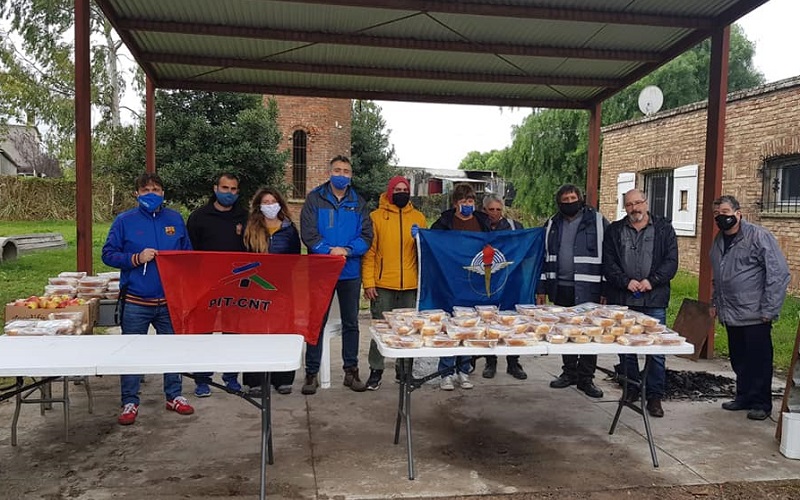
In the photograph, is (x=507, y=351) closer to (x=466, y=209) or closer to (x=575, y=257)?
(x=575, y=257)

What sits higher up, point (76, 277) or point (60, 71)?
point (60, 71)

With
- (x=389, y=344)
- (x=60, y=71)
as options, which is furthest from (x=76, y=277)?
(x=60, y=71)

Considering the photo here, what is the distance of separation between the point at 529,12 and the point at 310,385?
4.16m

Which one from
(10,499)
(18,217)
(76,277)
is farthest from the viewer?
(18,217)

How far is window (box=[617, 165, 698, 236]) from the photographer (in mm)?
13547

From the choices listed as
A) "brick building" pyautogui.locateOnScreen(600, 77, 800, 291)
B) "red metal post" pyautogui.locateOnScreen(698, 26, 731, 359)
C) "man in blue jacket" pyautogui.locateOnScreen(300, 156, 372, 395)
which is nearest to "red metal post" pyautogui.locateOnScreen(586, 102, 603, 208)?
"red metal post" pyautogui.locateOnScreen(698, 26, 731, 359)

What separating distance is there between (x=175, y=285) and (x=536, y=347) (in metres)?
2.63

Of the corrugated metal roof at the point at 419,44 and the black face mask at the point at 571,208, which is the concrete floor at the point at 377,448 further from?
the corrugated metal roof at the point at 419,44

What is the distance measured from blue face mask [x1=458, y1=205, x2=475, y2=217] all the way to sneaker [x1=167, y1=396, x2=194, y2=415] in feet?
9.34

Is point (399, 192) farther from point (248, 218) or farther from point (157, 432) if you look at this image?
point (157, 432)

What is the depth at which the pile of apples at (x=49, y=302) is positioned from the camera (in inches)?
181

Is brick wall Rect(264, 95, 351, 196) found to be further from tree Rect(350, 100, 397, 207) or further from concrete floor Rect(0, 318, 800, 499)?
concrete floor Rect(0, 318, 800, 499)

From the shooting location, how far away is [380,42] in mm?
7082

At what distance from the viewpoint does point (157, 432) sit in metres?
4.46
